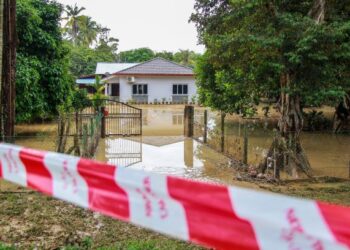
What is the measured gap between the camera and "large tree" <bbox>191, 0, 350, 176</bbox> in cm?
843

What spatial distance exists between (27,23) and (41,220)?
11511 mm

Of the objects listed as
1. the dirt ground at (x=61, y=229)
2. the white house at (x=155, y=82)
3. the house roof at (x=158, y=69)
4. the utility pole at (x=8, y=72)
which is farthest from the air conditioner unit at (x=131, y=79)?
the dirt ground at (x=61, y=229)

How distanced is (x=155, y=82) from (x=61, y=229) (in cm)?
2929

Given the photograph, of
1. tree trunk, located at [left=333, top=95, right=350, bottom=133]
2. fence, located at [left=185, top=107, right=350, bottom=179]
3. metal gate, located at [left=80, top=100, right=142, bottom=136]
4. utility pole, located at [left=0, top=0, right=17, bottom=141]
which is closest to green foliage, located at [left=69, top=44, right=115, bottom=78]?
metal gate, located at [left=80, top=100, right=142, bottom=136]

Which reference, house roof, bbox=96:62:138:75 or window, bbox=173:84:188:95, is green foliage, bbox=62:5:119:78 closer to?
house roof, bbox=96:62:138:75

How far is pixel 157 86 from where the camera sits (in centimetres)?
3428

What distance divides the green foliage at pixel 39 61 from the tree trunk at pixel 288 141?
911 centimetres

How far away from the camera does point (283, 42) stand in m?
8.55

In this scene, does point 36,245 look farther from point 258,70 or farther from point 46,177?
point 258,70

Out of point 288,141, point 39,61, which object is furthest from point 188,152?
point 39,61

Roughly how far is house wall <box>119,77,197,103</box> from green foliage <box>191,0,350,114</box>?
22.6 metres

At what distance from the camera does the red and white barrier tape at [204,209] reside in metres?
1.78

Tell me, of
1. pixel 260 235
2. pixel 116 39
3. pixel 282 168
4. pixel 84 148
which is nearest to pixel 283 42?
pixel 282 168

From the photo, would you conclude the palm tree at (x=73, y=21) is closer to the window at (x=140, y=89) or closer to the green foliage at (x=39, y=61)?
the window at (x=140, y=89)
